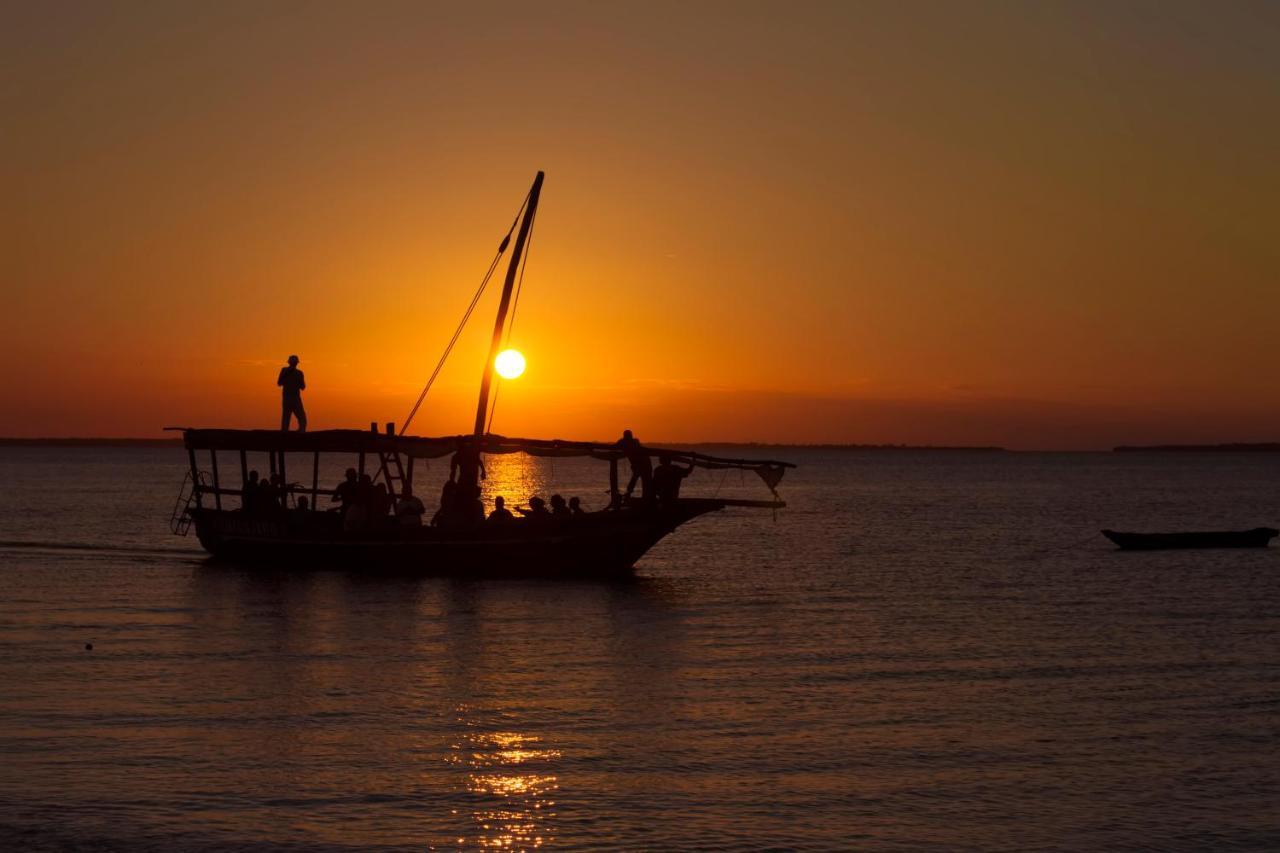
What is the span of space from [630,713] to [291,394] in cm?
2094

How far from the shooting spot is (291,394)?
35.9 meters

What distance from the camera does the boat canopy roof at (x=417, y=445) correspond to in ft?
110

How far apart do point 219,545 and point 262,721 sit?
23.5 meters

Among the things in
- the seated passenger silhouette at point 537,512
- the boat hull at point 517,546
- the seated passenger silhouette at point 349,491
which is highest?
the seated passenger silhouette at point 349,491

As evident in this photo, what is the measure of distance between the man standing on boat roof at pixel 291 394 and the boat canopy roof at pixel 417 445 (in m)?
0.49

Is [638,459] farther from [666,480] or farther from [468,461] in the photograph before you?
[468,461]

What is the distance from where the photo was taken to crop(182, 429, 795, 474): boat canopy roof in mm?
33562

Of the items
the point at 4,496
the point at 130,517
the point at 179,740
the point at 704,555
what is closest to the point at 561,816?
the point at 179,740

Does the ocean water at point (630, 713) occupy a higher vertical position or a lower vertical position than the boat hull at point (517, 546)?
lower

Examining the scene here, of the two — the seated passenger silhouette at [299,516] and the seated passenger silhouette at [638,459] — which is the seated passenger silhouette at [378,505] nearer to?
the seated passenger silhouette at [299,516]

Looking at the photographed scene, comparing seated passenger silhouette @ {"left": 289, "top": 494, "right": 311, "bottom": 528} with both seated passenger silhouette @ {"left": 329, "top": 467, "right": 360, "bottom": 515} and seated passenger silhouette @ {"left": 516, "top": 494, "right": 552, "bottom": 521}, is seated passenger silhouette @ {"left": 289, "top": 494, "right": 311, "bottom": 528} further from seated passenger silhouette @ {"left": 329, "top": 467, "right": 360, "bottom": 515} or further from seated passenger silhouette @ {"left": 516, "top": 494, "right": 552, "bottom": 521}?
seated passenger silhouette @ {"left": 516, "top": 494, "right": 552, "bottom": 521}

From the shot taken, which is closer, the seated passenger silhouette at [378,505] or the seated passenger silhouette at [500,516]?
the seated passenger silhouette at [500,516]

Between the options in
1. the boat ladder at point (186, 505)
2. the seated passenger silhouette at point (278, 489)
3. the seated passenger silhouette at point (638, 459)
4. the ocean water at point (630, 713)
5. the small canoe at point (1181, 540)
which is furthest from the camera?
the small canoe at point (1181, 540)

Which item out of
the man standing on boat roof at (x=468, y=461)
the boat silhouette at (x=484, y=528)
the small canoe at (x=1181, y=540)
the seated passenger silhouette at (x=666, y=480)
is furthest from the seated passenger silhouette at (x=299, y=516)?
the small canoe at (x=1181, y=540)
